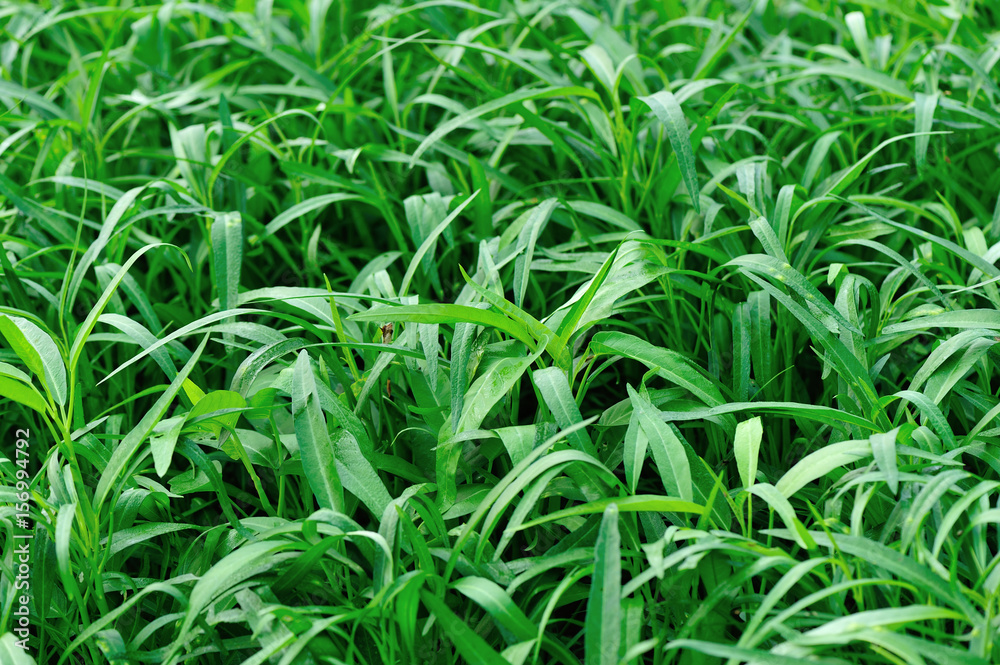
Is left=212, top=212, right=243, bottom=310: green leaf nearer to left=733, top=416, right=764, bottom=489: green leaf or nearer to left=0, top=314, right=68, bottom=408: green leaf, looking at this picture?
left=0, top=314, right=68, bottom=408: green leaf

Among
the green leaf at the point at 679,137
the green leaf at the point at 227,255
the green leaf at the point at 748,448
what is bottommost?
the green leaf at the point at 748,448

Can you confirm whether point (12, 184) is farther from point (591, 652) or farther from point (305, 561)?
point (591, 652)

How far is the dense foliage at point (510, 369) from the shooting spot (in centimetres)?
74

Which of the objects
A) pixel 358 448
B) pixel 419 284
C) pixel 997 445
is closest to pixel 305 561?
pixel 358 448

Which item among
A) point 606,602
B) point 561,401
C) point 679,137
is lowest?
point 606,602

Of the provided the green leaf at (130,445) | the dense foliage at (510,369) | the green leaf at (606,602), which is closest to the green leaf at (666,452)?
the dense foliage at (510,369)

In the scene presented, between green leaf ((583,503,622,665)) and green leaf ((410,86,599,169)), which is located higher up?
green leaf ((410,86,599,169))

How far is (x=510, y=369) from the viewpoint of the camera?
86 centimetres

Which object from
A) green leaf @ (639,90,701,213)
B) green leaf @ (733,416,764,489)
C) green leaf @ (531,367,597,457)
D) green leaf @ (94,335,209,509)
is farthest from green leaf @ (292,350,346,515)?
green leaf @ (639,90,701,213)

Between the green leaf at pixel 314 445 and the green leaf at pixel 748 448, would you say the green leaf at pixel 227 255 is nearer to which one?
the green leaf at pixel 314 445

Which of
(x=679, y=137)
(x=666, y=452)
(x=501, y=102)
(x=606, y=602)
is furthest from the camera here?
(x=501, y=102)

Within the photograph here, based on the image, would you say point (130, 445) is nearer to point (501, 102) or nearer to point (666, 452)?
point (666, 452)

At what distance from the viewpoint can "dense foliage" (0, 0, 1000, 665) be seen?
2.43 feet

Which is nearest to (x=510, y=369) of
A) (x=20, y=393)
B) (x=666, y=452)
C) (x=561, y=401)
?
(x=561, y=401)
